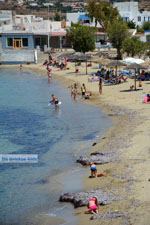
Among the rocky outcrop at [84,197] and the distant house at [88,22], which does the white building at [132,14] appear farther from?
the rocky outcrop at [84,197]

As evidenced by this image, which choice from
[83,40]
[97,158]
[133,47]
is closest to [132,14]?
[83,40]

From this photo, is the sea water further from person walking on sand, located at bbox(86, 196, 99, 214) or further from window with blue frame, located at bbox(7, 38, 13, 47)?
window with blue frame, located at bbox(7, 38, 13, 47)

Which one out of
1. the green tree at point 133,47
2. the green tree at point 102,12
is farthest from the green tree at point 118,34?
the green tree at point 102,12

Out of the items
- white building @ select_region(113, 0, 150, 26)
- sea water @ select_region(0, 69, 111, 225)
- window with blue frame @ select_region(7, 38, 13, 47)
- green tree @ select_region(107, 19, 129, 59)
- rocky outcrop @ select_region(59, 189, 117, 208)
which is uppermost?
white building @ select_region(113, 0, 150, 26)

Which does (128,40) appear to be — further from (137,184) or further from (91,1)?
(137,184)

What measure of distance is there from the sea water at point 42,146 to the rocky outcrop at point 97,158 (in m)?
0.35

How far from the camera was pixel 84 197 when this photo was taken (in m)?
19.9

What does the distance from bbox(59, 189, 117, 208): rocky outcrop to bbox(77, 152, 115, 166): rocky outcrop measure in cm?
399

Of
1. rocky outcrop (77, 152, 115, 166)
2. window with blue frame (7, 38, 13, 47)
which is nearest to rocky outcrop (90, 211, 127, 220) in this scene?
rocky outcrop (77, 152, 115, 166)

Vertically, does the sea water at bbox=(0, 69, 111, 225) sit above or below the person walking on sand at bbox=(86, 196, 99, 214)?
below

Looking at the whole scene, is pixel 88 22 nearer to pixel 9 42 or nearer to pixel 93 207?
pixel 9 42

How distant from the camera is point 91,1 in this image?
259ft

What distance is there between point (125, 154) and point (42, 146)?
5313 mm

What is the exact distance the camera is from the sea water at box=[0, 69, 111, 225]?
795 inches
